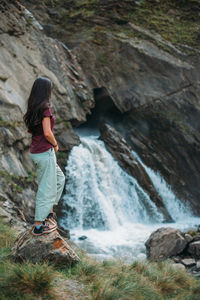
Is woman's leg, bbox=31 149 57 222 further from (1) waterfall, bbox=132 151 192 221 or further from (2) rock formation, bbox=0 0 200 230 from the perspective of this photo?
(1) waterfall, bbox=132 151 192 221

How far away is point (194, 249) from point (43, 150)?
6712 millimetres

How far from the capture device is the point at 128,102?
54.4 ft

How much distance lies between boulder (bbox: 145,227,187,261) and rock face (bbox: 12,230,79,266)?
17.3 feet

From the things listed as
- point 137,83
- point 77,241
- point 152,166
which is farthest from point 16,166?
point 137,83

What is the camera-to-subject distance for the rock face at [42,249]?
3809mm

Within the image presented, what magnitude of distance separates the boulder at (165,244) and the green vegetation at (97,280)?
9.95ft

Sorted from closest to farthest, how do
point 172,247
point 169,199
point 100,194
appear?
point 172,247, point 100,194, point 169,199

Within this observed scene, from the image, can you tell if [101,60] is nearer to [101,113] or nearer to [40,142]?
[101,113]

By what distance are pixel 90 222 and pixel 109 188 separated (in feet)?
6.31

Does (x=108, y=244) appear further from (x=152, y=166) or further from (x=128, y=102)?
(x=128, y=102)

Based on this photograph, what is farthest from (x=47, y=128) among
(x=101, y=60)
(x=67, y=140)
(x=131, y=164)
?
(x=101, y=60)

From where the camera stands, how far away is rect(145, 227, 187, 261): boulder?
8727 millimetres

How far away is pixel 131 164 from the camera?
14.5m

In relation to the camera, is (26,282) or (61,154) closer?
(26,282)
